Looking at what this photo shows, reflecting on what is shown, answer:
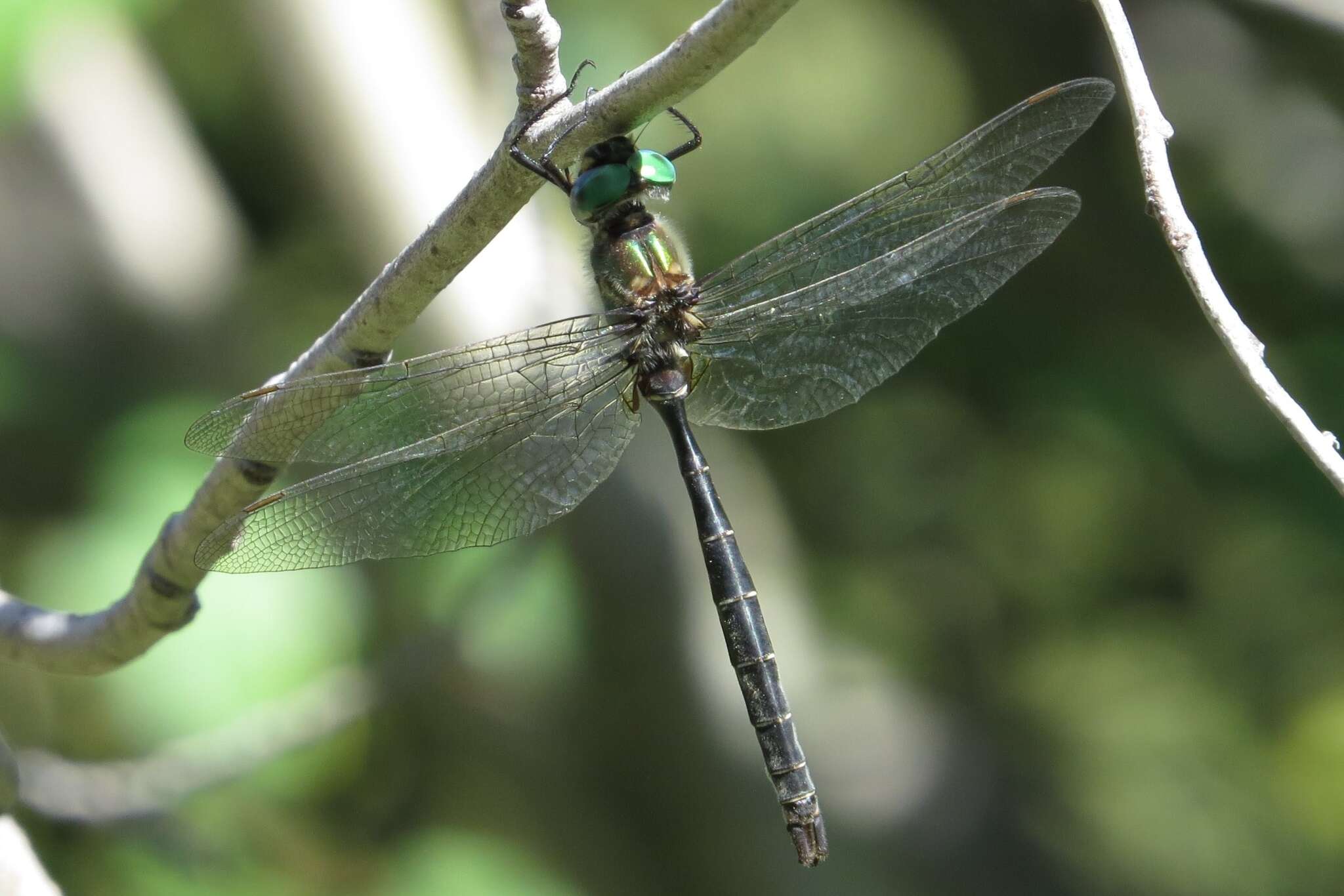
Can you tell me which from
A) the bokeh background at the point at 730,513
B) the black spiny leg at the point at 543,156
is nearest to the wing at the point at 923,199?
the black spiny leg at the point at 543,156

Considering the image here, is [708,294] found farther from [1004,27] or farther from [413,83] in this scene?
[1004,27]

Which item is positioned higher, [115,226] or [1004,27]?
[1004,27]

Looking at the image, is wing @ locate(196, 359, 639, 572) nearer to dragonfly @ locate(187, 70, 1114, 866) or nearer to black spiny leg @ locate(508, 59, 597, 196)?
dragonfly @ locate(187, 70, 1114, 866)

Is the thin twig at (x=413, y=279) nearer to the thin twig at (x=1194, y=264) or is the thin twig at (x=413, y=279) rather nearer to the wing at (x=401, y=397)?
the wing at (x=401, y=397)

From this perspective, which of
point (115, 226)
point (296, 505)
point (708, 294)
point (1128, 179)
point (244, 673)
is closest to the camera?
point (296, 505)

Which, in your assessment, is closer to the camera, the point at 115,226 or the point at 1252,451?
the point at 1252,451

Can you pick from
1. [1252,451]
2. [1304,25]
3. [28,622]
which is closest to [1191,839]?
[1252,451]

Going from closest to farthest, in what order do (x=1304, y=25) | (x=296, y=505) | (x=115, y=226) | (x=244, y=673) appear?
(x=296, y=505), (x=244, y=673), (x=1304, y=25), (x=115, y=226)

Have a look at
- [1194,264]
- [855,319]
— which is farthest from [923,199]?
[1194,264]
